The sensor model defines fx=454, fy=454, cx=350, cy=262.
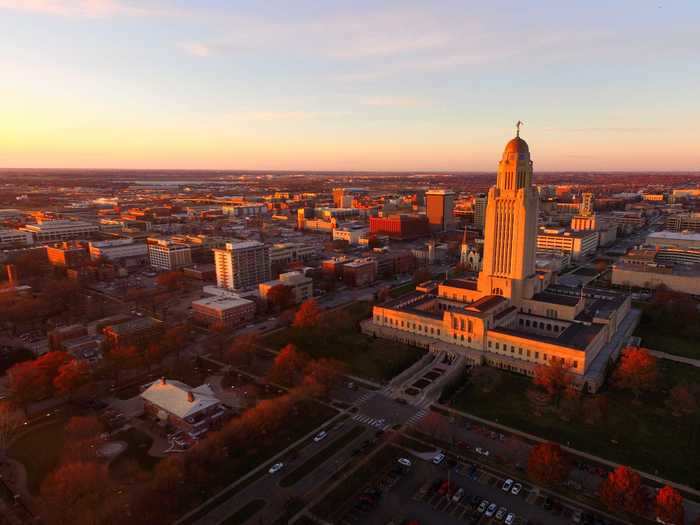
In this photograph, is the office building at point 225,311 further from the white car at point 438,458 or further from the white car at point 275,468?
the white car at point 438,458

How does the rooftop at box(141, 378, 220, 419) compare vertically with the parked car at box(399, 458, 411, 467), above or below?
above

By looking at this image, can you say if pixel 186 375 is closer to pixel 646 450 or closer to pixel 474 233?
pixel 646 450

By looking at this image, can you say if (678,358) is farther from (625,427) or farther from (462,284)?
(462,284)

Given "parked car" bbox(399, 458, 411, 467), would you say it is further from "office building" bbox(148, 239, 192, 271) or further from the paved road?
"office building" bbox(148, 239, 192, 271)

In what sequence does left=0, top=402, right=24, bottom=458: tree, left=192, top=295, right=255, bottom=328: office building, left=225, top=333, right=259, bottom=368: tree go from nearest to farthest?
left=0, top=402, right=24, bottom=458: tree → left=225, top=333, right=259, bottom=368: tree → left=192, top=295, right=255, bottom=328: office building

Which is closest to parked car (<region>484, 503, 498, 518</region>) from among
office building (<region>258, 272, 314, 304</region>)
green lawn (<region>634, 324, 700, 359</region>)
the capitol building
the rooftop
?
the capitol building

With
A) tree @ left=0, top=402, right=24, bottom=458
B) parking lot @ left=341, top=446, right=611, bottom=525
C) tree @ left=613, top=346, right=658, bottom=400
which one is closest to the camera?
parking lot @ left=341, top=446, right=611, bottom=525

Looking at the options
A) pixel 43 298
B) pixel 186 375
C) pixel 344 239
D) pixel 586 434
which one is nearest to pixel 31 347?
pixel 43 298
